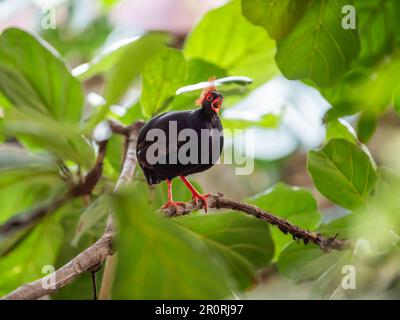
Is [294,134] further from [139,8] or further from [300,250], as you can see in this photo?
[300,250]

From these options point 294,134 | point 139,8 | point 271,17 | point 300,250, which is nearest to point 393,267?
point 300,250

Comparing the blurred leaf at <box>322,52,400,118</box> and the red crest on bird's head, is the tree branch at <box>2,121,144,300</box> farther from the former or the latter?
the blurred leaf at <box>322,52,400,118</box>

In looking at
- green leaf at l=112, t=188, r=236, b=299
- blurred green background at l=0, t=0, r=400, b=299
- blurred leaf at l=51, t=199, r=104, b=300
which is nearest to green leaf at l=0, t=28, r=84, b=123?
blurred green background at l=0, t=0, r=400, b=299

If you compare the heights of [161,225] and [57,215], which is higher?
[161,225]

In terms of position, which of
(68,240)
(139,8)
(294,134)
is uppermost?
(139,8)

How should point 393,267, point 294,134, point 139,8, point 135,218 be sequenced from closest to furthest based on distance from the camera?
1. point 135,218
2. point 393,267
3. point 294,134
4. point 139,8

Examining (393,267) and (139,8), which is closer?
(393,267)

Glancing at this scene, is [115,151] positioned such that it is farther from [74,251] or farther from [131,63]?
[131,63]
